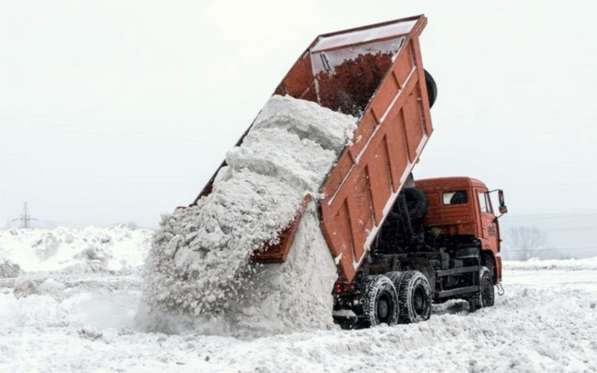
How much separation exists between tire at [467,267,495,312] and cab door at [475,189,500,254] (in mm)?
520

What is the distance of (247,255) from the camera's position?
27.1 ft

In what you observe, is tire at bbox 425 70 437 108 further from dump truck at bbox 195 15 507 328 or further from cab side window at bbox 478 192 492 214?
cab side window at bbox 478 192 492 214

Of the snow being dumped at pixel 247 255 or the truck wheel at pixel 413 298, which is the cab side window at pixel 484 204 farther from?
the snow being dumped at pixel 247 255

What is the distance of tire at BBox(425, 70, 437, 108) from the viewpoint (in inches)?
456

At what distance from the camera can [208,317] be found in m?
8.48

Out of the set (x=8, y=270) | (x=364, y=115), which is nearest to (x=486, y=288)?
(x=364, y=115)

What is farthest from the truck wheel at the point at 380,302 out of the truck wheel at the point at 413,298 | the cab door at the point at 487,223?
the cab door at the point at 487,223

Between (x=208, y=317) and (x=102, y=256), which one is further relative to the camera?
(x=102, y=256)

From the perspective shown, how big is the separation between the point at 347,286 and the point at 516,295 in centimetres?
655

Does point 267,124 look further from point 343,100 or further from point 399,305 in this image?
point 399,305

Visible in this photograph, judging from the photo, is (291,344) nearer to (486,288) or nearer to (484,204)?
(486,288)

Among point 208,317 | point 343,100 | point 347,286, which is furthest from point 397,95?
point 208,317

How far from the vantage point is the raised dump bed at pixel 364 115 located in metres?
9.12

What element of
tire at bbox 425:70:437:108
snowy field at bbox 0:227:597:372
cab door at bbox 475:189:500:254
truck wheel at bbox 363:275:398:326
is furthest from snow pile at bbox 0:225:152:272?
truck wheel at bbox 363:275:398:326
